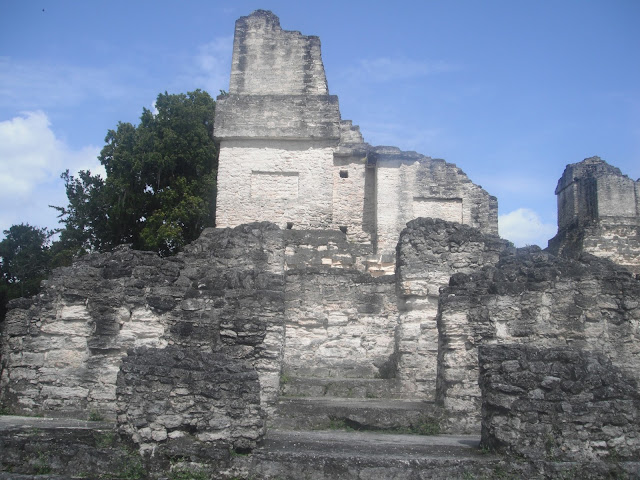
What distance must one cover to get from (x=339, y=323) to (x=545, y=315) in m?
4.76

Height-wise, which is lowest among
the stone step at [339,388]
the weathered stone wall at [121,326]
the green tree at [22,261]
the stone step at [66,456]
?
the stone step at [66,456]

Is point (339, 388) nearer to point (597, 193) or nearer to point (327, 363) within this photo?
point (327, 363)

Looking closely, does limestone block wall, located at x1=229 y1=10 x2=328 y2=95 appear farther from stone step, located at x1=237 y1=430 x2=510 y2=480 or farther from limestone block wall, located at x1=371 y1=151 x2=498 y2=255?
stone step, located at x1=237 y1=430 x2=510 y2=480

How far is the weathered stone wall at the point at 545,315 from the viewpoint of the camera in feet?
32.3

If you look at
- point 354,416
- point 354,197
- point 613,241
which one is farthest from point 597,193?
point 354,416

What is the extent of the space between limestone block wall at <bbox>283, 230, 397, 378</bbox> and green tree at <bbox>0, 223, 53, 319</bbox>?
1825cm

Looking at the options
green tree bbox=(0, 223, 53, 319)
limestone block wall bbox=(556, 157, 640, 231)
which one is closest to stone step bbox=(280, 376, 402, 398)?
limestone block wall bbox=(556, 157, 640, 231)

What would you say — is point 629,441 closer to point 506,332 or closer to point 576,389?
point 576,389

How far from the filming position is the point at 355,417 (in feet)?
30.2

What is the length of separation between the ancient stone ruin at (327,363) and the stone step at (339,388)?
0.09 feet

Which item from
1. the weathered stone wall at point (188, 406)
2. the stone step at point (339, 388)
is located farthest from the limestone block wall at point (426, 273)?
the weathered stone wall at point (188, 406)

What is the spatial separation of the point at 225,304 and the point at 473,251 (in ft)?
18.8

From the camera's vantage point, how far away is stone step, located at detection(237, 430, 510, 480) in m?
6.39

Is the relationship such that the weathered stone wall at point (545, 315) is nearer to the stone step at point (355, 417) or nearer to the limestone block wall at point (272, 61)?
the stone step at point (355, 417)
